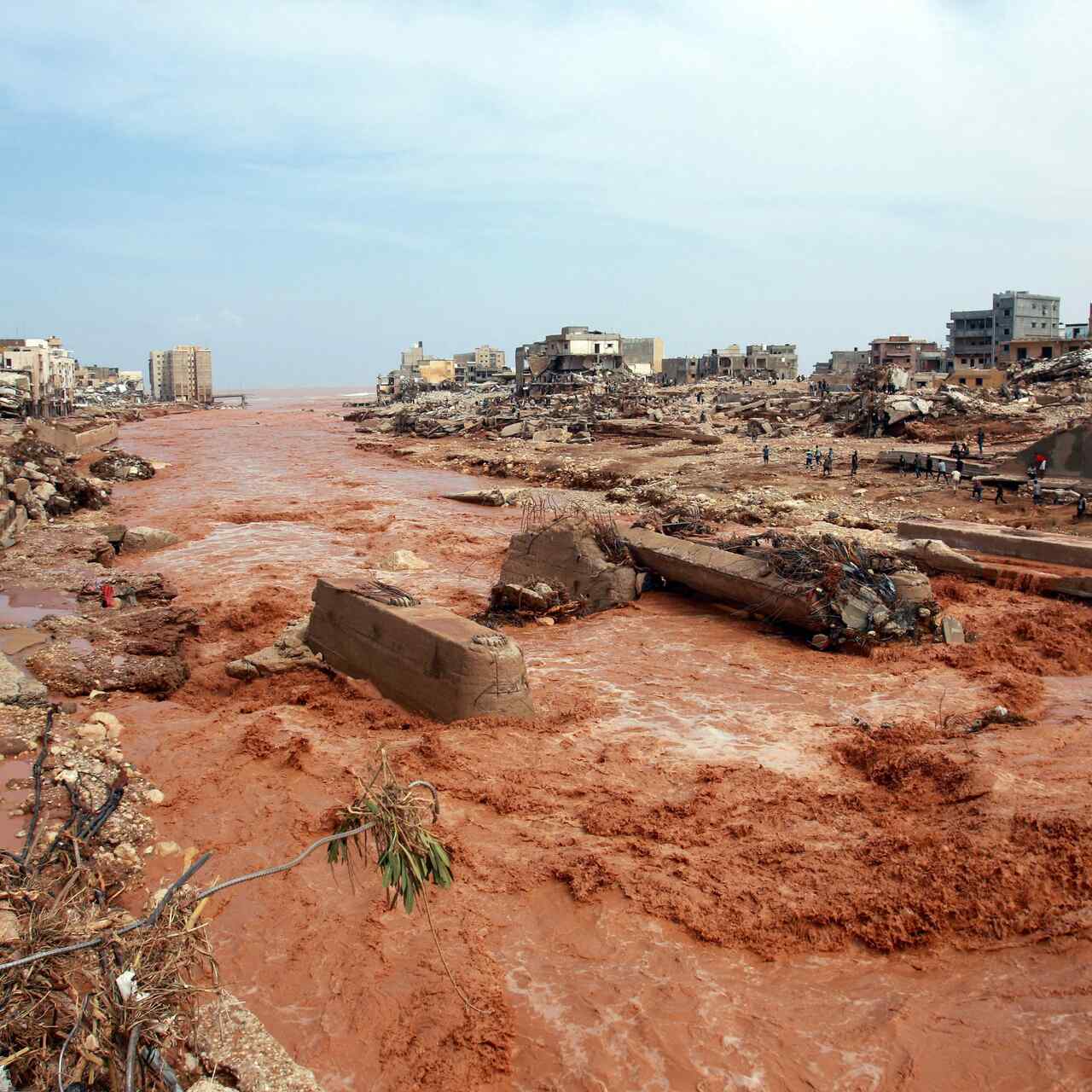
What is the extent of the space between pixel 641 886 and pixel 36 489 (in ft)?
59.8

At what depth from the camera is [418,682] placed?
7723mm

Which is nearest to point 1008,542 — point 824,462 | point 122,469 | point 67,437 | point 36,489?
point 824,462

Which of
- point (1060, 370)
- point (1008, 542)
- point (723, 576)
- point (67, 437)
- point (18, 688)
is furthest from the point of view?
point (1060, 370)

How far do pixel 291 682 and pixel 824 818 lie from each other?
5.08 meters

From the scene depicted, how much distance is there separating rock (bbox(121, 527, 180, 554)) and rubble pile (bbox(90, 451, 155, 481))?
39.6ft

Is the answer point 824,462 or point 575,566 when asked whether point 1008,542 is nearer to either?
point 575,566

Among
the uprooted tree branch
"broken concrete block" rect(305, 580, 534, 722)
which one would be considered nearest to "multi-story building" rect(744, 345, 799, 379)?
"broken concrete block" rect(305, 580, 534, 722)

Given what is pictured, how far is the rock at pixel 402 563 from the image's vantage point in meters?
14.1

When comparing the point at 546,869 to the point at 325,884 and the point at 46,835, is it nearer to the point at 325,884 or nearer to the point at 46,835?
the point at 325,884

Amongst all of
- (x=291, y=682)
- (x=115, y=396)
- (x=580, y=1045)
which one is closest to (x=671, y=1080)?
(x=580, y=1045)

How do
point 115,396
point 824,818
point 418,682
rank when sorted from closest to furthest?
1. point 824,818
2. point 418,682
3. point 115,396

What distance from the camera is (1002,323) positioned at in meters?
60.1

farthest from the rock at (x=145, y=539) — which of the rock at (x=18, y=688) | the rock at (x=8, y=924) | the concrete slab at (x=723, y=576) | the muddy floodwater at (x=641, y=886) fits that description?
the rock at (x=8, y=924)

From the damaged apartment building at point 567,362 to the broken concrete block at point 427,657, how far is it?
132 ft
